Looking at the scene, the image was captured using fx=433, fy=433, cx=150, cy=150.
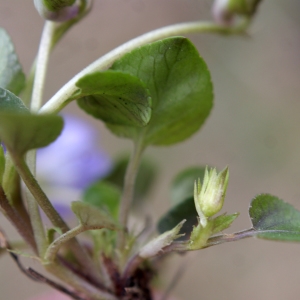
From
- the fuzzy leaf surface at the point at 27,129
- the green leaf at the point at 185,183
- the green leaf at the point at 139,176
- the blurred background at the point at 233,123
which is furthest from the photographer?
the blurred background at the point at 233,123

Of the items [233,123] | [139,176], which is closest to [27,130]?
[139,176]

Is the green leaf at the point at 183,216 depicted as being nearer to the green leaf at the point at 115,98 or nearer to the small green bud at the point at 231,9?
the green leaf at the point at 115,98

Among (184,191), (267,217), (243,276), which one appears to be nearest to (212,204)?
(267,217)

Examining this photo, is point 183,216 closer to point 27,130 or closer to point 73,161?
point 27,130

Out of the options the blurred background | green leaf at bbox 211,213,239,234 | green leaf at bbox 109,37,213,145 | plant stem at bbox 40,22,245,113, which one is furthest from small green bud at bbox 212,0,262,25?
the blurred background

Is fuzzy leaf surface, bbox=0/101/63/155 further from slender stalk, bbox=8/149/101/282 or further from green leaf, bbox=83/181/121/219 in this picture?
green leaf, bbox=83/181/121/219

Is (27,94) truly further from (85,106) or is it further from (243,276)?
(243,276)

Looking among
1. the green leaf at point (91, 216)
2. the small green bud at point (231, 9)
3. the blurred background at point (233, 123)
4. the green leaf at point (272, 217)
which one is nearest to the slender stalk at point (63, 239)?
the green leaf at point (91, 216)
